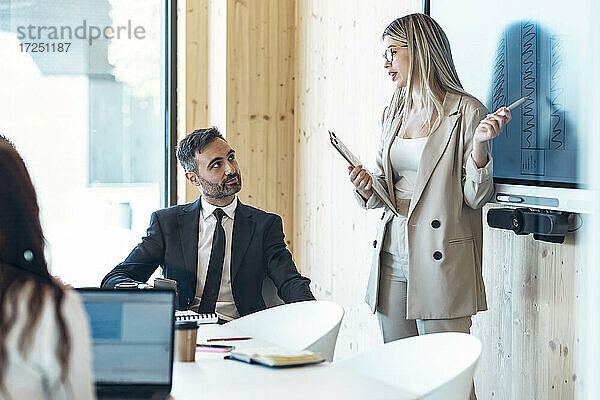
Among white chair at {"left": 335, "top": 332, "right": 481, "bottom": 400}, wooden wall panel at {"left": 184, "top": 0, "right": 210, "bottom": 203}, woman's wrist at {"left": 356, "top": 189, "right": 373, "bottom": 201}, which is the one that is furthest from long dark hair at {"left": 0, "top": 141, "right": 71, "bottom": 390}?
wooden wall panel at {"left": 184, "top": 0, "right": 210, "bottom": 203}

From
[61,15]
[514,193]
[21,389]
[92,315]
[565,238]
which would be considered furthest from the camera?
[61,15]

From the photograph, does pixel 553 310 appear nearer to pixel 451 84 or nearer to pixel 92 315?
pixel 451 84

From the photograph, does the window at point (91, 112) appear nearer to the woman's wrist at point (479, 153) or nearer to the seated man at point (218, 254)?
the seated man at point (218, 254)

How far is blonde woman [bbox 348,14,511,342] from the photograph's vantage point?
8.13ft

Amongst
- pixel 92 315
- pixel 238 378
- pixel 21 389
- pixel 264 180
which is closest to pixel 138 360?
pixel 92 315

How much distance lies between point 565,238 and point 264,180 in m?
2.40

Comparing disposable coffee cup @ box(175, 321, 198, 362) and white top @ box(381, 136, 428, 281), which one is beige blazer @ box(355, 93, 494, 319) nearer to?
white top @ box(381, 136, 428, 281)

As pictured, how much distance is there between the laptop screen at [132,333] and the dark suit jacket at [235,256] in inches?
68.3

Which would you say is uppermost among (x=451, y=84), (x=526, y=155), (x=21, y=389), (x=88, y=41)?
(x=88, y=41)

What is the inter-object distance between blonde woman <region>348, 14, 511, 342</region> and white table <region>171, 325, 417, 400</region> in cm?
73

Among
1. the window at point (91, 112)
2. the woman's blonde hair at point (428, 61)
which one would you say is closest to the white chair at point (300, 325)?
the woman's blonde hair at point (428, 61)

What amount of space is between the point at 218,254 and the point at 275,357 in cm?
117

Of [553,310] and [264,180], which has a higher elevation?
[264,180]

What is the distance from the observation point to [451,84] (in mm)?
2551
